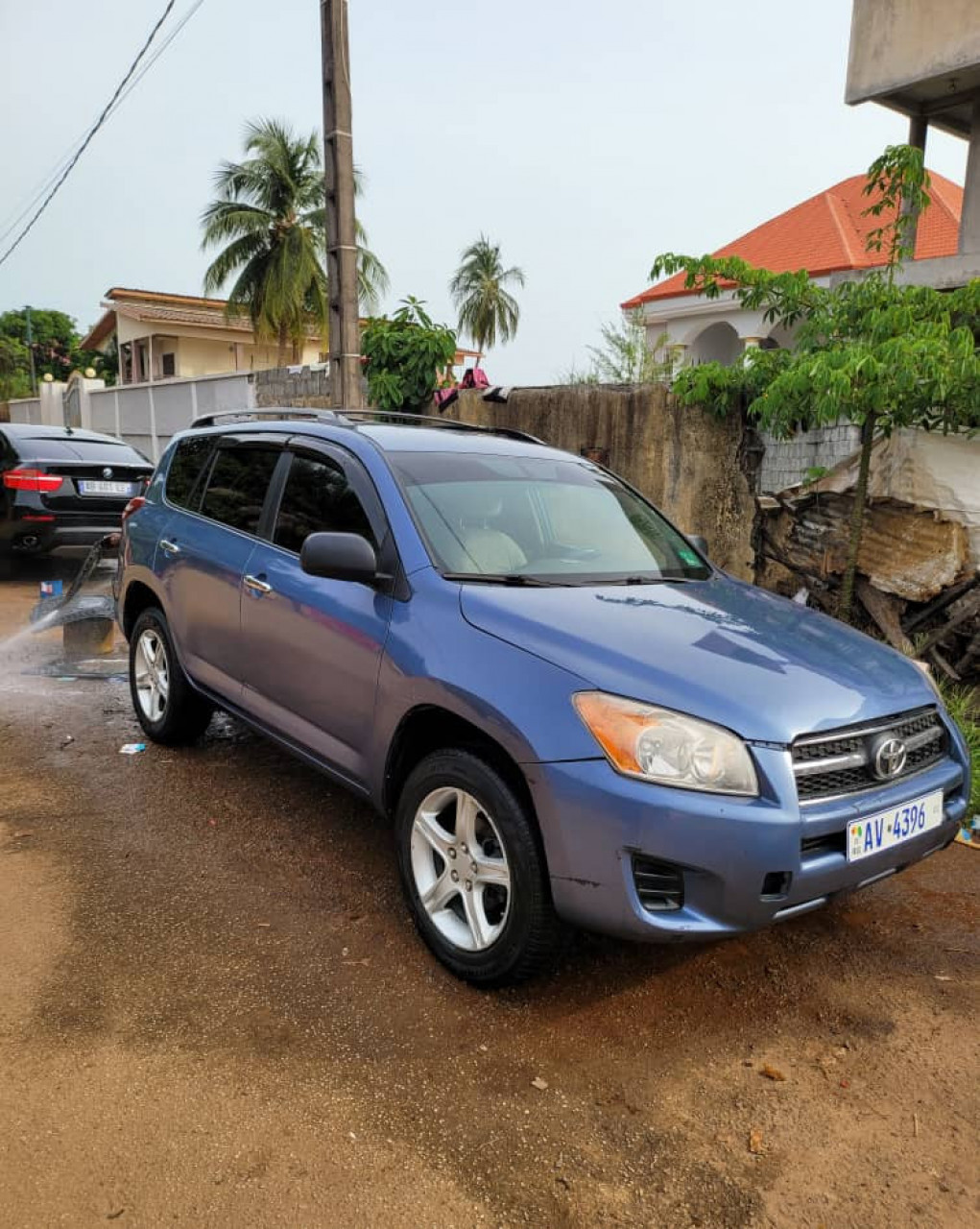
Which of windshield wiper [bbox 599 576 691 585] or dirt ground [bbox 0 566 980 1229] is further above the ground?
windshield wiper [bbox 599 576 691 585]

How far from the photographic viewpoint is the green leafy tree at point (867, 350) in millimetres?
4801

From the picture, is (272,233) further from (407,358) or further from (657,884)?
(657,884)

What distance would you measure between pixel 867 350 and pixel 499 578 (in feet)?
10.2

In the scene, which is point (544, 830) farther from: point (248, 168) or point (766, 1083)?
point (248, 168)

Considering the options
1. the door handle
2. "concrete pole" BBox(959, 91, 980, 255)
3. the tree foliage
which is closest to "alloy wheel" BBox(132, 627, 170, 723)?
the door handle

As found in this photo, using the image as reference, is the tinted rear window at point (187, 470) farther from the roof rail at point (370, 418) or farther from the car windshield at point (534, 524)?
the car windshield at point (534, 524)

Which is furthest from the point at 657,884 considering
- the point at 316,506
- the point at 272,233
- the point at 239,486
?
the point at 272,233

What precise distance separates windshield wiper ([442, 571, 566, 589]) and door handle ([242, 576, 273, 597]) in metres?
0.96

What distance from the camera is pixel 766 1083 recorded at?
7.91 ft

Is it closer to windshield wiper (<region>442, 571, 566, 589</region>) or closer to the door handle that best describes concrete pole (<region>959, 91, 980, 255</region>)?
windshield wiper (<region>442, 571, 566, 589</region>)

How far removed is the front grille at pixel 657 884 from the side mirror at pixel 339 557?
129 centimetres

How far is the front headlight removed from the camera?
231 centimetres

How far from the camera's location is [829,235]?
18531 mm

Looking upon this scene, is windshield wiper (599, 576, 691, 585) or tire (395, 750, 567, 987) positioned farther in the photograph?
windshield wiper (599, 576, 691, 585)
